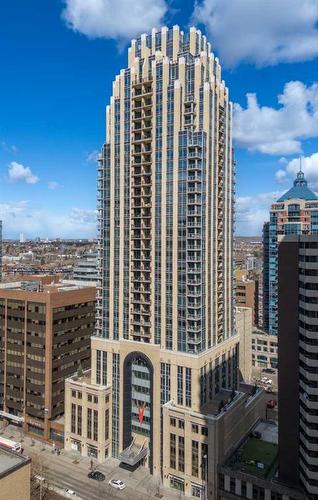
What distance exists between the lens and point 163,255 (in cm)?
8912

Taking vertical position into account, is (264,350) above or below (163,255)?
below

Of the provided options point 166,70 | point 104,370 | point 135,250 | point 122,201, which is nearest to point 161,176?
point 122,201

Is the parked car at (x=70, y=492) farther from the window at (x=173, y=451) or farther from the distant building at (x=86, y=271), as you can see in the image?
the distant building at (x=86, y=271)

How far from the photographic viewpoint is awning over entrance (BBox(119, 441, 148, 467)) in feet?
281

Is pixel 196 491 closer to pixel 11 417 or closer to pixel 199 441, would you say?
pixel 199 441

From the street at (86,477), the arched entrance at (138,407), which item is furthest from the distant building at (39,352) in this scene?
the arched entrance at (138,407)

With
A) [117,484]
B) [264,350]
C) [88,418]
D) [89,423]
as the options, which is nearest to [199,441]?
[117,484]

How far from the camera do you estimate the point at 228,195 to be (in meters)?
101

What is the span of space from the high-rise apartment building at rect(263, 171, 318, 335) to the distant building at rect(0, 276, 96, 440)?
282 feet

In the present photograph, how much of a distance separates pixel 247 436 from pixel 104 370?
35.7 metres

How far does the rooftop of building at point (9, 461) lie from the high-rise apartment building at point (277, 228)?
13093 cm

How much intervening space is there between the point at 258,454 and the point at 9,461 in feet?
171

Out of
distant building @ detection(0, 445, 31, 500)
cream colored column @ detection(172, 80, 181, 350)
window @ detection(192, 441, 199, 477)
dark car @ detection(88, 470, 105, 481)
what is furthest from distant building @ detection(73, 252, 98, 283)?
distant building @ detection(0, 445, 31, 500)

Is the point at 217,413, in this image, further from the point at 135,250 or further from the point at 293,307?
the point at 135,250
